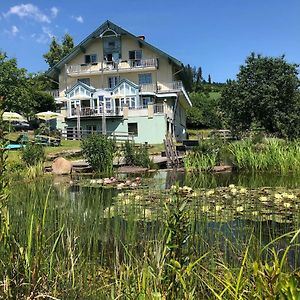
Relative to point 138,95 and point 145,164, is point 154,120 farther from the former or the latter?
point 145,164

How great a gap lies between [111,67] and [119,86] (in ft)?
10.9

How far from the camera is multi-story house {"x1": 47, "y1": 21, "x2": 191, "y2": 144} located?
1403 inches

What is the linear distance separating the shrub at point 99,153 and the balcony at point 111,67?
74.5ft

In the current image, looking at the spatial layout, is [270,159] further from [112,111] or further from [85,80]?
[85,80]

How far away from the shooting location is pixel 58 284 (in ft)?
10.2

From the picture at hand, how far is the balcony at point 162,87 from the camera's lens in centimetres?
3775

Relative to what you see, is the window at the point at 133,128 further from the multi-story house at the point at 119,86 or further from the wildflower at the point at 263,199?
the wildflower at the point at 263,199

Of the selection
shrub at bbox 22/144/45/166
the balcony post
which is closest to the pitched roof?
the balcony post

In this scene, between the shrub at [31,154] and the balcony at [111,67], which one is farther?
the balcony at [111,67]

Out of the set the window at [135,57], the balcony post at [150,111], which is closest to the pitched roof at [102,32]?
the window at [135,57]

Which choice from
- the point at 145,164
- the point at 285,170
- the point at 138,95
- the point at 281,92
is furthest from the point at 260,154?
the point at 138,95

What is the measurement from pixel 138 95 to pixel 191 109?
62.5 ft

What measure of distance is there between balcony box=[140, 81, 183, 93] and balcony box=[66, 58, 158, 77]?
5.51 feet

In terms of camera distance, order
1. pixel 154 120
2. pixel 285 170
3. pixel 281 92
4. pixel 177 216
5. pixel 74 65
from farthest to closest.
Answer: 1. pixel 74 65
2. pixel 154 120
3. pixel 281 92
4. pixel 285 170
5. pixel 177 216
